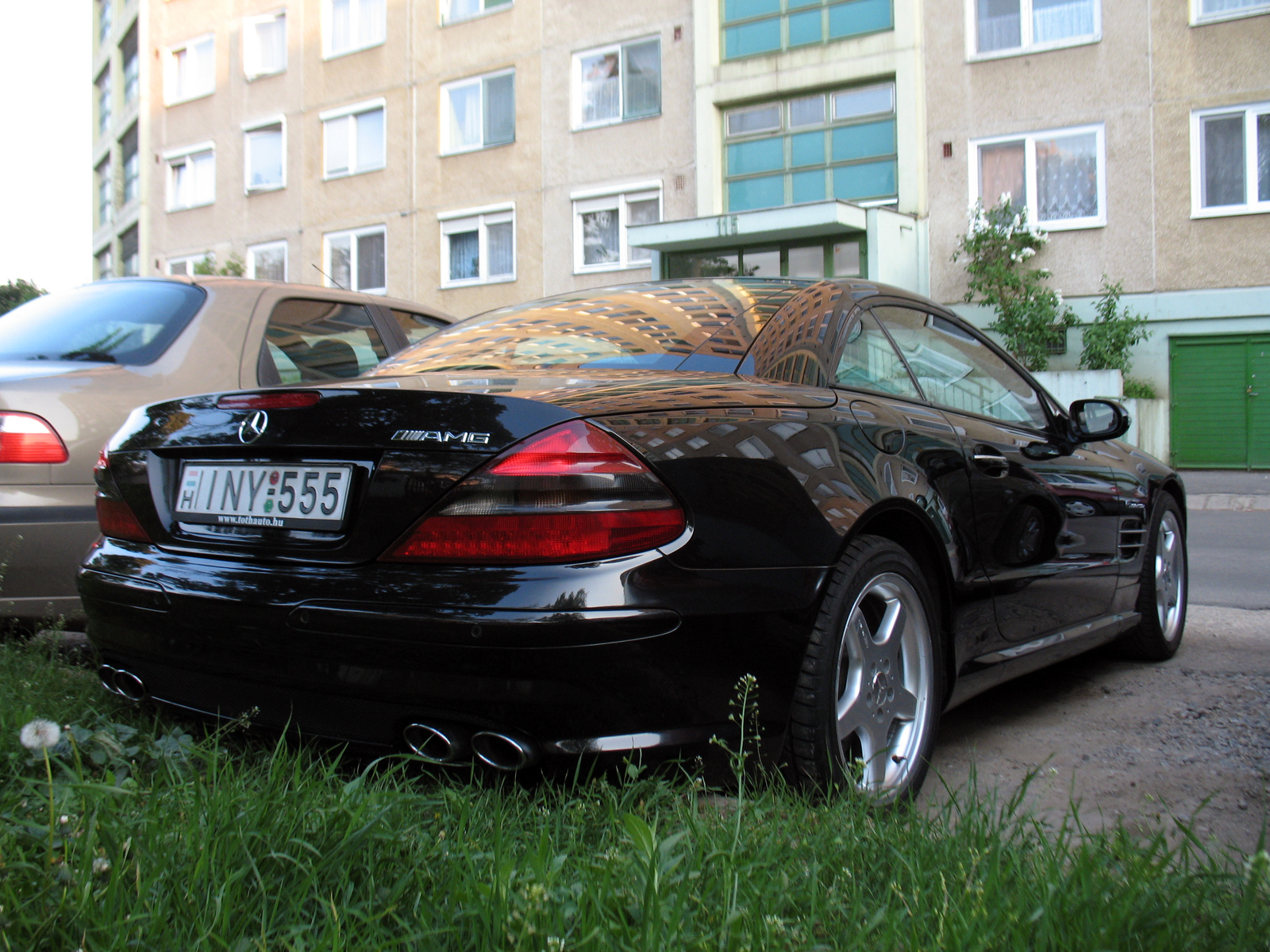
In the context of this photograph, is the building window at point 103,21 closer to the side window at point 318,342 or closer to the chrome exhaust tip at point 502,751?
the side window at point 318,342

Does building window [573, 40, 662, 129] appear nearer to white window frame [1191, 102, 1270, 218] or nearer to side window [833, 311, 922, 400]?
white window frame [1191, 102, 1270, 218]

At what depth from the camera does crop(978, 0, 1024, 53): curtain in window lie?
18172 millimetres

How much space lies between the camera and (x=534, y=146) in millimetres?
22625

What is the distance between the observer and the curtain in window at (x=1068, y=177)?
58.2 feet

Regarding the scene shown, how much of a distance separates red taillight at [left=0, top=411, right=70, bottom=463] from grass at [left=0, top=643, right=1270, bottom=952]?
1643mm

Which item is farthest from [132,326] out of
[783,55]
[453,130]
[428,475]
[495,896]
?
[453,130]

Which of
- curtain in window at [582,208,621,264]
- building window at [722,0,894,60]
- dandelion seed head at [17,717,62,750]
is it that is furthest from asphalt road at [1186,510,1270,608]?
curtain in window at [582,208,621,264]

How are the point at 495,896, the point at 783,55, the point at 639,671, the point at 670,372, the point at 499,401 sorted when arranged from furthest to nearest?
the point at 783,55 < the point at 670,372 < the point at 499,401 < the point at 639,671 < the point at 495,896

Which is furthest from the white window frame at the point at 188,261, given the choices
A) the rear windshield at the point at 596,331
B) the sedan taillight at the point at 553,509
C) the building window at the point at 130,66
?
the sedan taillight at the point at 553,509

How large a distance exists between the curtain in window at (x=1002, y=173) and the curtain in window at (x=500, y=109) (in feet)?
31.0

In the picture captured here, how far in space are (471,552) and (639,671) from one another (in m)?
0.39

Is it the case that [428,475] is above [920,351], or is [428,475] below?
below

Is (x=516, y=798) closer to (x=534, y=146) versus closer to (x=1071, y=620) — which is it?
(x=1071, y=620)

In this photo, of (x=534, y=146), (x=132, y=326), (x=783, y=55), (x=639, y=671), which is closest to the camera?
(x=639, y=671)
